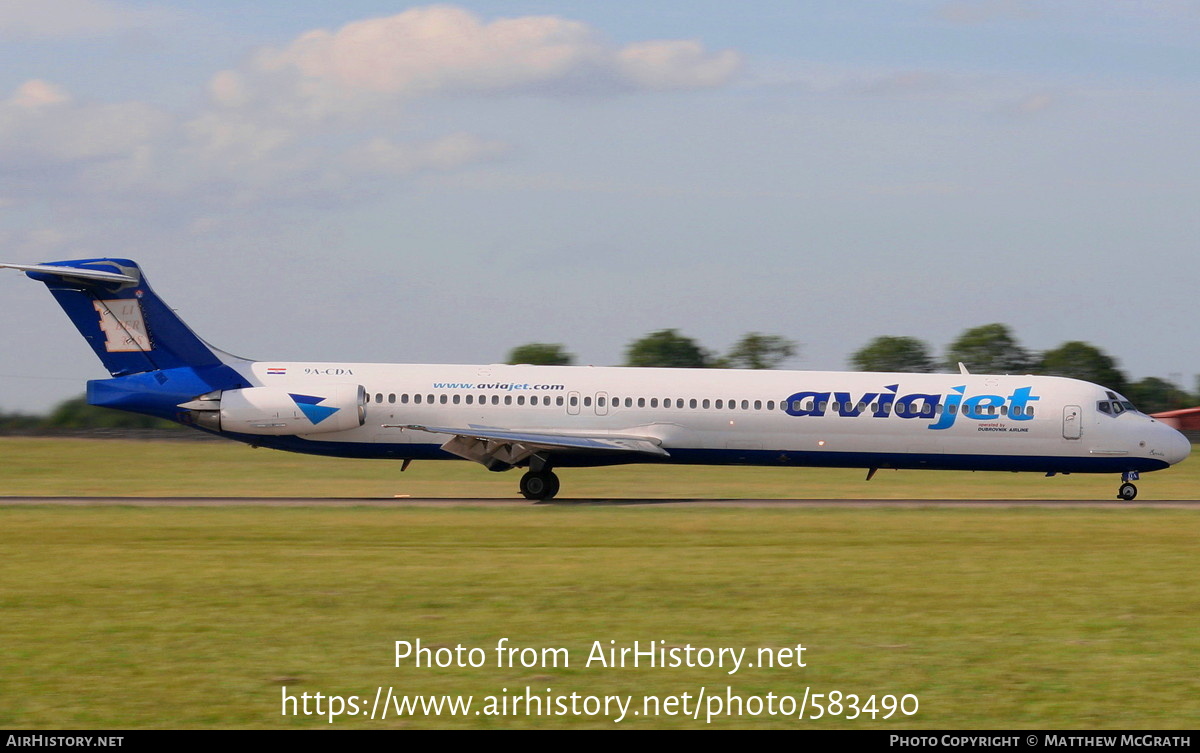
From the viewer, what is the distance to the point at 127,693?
32.6 feet

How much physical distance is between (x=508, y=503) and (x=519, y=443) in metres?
1.40

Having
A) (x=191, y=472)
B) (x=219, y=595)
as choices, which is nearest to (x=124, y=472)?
(x=191, y=472)

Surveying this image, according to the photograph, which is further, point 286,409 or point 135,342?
point 135,342

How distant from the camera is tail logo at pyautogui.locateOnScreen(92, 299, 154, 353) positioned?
1233 inches

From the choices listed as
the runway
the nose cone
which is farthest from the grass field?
the nose cone

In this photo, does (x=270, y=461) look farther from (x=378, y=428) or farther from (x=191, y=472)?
(x=378, y=428)

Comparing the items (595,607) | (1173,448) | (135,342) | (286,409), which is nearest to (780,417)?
(1173,448)

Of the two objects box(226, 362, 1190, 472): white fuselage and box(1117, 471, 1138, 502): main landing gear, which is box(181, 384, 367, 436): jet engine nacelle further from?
box(1117, 471, 1138, 502): main landing gear

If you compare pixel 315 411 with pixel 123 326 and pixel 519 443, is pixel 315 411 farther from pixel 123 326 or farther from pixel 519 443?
pixel 123 326

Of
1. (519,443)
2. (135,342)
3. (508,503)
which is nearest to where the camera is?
(508,503)

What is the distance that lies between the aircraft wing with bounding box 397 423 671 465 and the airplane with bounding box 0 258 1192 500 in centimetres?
6

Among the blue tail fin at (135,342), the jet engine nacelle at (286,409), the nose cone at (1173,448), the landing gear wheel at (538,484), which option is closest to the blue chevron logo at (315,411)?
the jet engine nacelle at (286,409)

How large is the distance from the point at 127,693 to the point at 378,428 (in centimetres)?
2080

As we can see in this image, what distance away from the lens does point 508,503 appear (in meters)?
28.8
